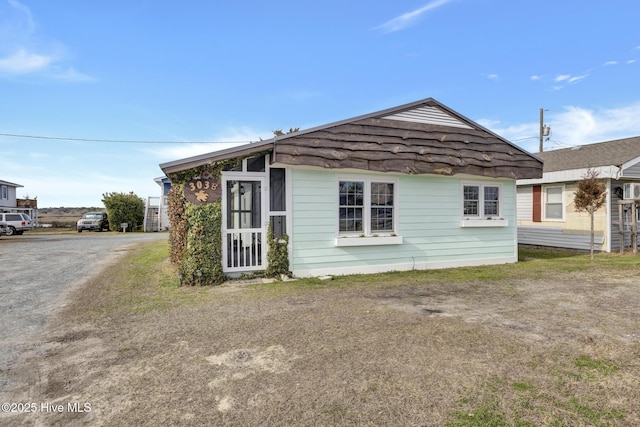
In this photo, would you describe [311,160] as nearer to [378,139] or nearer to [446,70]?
[378,139]

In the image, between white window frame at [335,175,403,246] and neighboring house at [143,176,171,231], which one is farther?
neighboring house at [143,176,171,231]

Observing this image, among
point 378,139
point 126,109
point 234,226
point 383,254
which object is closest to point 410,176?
point 378,139

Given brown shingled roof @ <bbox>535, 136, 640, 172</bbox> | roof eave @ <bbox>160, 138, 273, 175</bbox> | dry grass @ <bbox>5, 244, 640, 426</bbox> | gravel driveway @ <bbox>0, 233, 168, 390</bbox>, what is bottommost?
gravel driveway @ <bbox>0, 233, 168, 390</bbox>

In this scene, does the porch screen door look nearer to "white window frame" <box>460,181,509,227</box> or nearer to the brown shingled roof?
"white window frame" <box>460,181,509,227</box>

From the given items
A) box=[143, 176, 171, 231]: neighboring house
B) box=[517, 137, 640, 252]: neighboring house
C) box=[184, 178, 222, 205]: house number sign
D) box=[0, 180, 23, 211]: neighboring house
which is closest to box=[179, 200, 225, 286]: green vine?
box=[184, 178, 222, 205]: house number sign

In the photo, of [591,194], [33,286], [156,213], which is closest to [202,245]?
[33,286]

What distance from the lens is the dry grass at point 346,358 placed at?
104 inches

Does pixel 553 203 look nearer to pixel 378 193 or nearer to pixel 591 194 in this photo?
pixel 591 194

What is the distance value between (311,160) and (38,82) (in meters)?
13.1

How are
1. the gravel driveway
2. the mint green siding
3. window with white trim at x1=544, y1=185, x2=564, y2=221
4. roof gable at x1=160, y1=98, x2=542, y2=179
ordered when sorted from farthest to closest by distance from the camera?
window with white trim at x1=544, y1=185, x2=564, y2=221
the mint green siding
roof gable at x1=160, y1=98, x2=542, y2=179
the gravel driveway

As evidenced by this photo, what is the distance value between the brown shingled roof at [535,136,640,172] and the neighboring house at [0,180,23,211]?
45.4m

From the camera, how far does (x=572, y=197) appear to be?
13.9m

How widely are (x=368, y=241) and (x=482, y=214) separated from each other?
419 centimetres

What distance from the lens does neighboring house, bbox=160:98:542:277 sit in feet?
26.8
